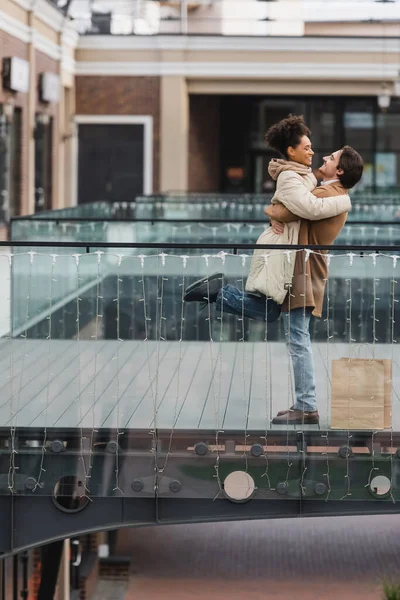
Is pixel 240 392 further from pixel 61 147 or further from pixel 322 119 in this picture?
pixel 322 119

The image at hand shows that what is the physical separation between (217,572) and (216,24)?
1680 cm

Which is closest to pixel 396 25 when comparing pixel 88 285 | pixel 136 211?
pixel 136 211

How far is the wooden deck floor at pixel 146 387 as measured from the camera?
8336 millimetres

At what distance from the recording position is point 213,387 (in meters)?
8.53

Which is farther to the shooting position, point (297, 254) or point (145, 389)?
point (145, 389)

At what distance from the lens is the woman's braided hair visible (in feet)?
26.1

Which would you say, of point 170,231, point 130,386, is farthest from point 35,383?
point 170,231

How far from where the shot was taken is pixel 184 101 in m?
33.8

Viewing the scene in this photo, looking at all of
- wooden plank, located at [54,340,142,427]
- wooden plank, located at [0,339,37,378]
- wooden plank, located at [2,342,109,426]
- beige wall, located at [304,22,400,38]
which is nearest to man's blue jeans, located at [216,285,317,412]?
wooden plank, located at [54,340,142,427]

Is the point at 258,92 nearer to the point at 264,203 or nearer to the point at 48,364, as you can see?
the point at 264,203

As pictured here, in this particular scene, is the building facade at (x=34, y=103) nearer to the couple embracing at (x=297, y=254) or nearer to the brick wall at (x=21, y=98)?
the brick wall at (x=21, y=98)

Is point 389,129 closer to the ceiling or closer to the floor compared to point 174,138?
closer to the ceiling

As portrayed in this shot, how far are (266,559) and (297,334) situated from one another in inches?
538

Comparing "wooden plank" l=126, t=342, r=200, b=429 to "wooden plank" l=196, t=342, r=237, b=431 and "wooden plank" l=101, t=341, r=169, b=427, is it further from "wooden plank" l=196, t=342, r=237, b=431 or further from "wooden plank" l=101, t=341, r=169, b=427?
"wooden plank" l=196, t=342, r=237, b=431
